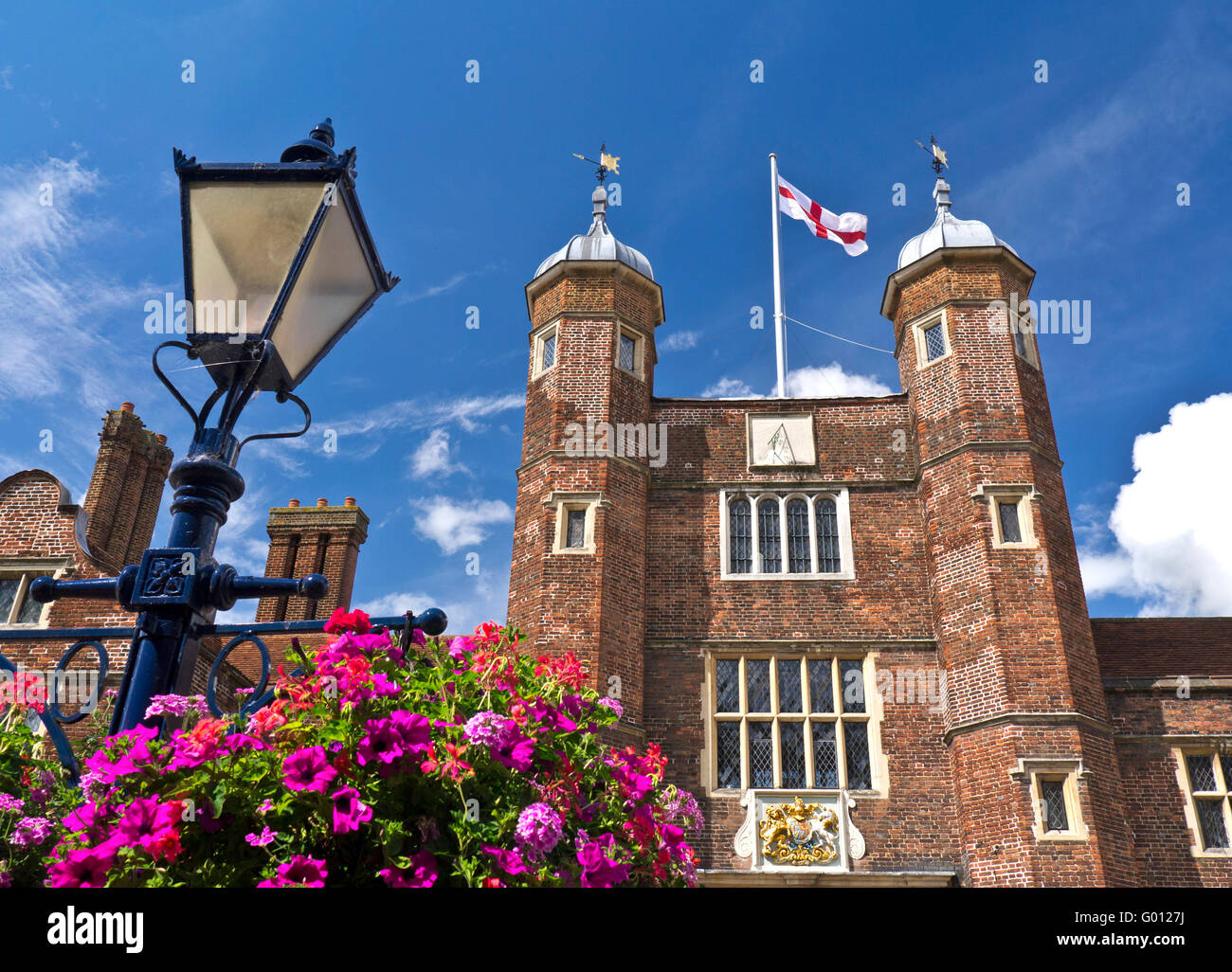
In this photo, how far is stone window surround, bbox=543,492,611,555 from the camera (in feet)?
44.8

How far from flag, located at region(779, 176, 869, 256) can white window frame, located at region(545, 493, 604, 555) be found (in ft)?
28.4

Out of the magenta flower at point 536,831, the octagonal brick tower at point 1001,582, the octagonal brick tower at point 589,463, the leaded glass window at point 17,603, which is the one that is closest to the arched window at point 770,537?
the octagonal brick tower at point 589,463

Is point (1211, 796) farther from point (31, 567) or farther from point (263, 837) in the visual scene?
point (31, 567)

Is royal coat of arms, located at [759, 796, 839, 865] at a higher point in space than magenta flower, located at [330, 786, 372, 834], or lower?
higher

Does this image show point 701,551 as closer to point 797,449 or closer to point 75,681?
point 797,449

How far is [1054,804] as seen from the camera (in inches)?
446

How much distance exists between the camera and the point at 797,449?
1533 centimetres

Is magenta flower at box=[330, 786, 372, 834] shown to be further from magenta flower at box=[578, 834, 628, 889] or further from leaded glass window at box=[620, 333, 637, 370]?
leaded glass window at box=[620, 333, 637, 370]

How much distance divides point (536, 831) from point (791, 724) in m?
11.4

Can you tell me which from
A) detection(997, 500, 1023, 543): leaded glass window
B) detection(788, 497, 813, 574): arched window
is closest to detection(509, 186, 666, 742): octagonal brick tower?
detection(788, 497, 813, 574): arched window

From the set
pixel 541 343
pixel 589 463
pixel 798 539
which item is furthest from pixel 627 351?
pixel 798 539

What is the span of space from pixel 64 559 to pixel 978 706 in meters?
13.8

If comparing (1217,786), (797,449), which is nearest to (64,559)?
(797,449)
